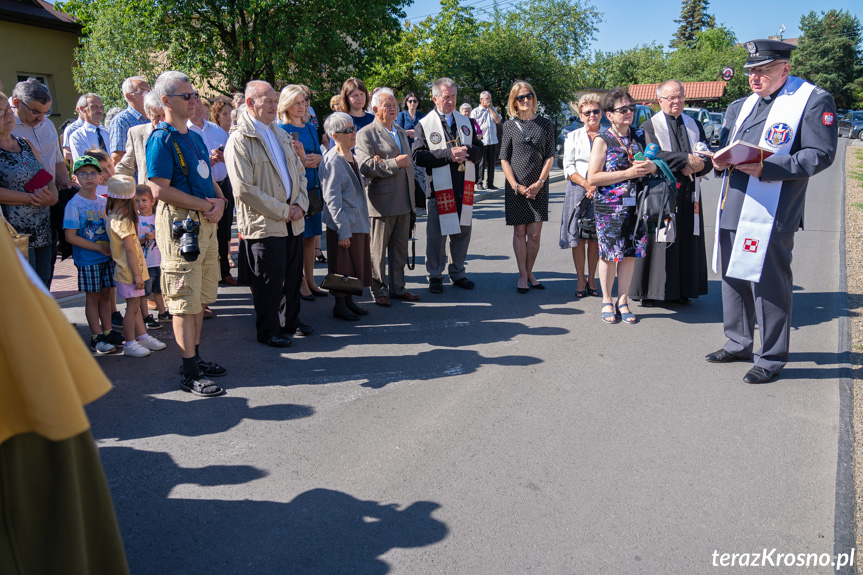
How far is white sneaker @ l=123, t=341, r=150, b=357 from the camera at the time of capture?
5.20 meters

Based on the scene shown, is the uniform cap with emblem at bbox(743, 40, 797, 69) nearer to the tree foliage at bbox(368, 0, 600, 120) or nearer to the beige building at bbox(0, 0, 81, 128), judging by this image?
the tree foliage at bbox(368, 0, 600, 120)

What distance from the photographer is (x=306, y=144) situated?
6.91 m

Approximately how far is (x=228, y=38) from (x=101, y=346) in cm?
1517

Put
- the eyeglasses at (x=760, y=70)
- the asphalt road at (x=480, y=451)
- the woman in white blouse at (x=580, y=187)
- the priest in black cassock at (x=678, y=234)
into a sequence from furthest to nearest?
the woman in white blouse at (x=580, y=187) → the priest in black cassock at (x=678, y=234) → the eyeglasses at (x=760, y=70) → the asphalt road at (x=480, y=451)

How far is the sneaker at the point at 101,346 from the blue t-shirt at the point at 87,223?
25.5 inches

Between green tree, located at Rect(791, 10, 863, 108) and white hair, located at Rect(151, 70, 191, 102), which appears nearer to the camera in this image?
white hair, located at Rect(151, 70, 191, 102)

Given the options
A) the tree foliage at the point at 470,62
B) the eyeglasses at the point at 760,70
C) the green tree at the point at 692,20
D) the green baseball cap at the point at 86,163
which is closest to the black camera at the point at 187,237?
the green baseball cap at the point at 86,163

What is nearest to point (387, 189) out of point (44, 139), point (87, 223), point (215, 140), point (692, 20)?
point (215, 140)

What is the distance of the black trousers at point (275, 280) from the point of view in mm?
5324

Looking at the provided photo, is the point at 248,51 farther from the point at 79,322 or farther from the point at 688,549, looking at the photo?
the point at 688,549

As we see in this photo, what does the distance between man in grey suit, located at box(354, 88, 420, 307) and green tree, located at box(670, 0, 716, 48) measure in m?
99.5

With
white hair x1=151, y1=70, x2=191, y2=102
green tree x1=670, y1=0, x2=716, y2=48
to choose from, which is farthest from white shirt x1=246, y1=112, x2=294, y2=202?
green tree x1=670, y1=0, x2=716, y2=48

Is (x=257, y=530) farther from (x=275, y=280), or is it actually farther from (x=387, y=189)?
(x=387, y=189)

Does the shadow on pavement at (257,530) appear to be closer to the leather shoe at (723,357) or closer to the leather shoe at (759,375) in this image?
the leather shoe at (759,375)
